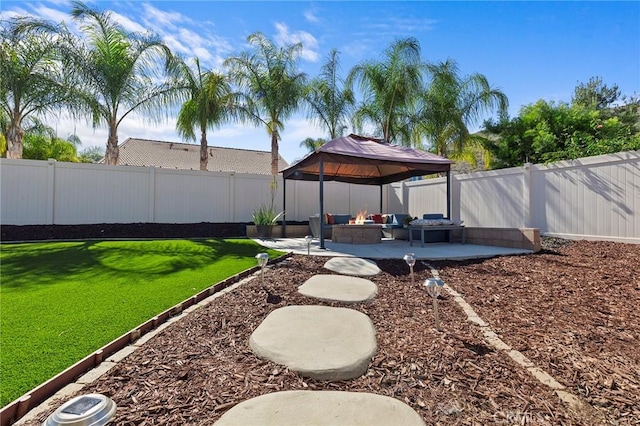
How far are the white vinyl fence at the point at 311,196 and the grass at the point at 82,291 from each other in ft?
9.29

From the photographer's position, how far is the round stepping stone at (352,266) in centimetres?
562

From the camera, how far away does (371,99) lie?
13.8 m

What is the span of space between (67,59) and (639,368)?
565 inches

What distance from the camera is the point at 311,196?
13609 millimetres

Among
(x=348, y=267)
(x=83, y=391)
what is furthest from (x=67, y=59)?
(x=83, y=391)

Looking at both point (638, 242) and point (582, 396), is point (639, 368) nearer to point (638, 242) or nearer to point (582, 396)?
point (582, 396)

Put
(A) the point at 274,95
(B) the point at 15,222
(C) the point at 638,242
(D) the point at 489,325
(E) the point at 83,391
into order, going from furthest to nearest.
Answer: (A) the point at 274,95
(B) the point at 15,222
(C) the point at 638,242
(D) the point at 489,325
(E) the point at 83,391

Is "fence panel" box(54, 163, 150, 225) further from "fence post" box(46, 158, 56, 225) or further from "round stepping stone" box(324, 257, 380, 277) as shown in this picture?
"round stepping stone" box(324, 257, 380, 277)

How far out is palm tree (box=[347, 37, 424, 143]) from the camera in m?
12.8

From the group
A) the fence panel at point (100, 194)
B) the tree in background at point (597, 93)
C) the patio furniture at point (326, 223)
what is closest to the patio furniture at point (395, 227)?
the patio furniture at point (326, 223)

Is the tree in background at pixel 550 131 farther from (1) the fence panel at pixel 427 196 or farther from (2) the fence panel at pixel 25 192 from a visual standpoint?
(2) the fence panel at pixel 25 192

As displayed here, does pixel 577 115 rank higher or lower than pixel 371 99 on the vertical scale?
lower

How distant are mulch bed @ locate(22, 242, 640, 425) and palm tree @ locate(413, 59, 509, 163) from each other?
974 centimetres

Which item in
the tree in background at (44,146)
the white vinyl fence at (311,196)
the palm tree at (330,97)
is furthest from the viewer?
the tree in background at (44,146)
